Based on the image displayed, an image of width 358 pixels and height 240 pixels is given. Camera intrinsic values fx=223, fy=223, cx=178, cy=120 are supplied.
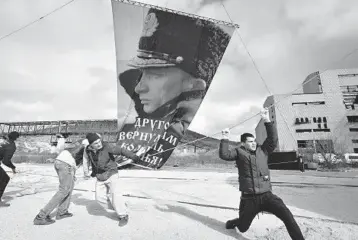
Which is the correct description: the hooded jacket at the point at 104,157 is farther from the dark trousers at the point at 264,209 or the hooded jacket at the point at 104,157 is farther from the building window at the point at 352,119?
the building window at the point at 352,119

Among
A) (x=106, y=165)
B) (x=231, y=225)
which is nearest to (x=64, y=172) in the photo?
(x=106, y=165)

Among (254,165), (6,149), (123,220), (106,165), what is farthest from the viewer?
(6,149)

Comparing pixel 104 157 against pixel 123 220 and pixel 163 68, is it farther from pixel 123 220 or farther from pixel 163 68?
pixel 163 68

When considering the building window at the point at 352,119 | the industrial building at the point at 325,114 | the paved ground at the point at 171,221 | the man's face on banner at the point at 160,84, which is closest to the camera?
the paved ground at the point at 171,221

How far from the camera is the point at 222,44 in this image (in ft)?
42.3

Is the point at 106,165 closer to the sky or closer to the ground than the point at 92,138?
closer to the ground

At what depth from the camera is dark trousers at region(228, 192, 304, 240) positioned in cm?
274

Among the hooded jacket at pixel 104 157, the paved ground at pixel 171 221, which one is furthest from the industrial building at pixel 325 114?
the hooded jacket at pixel 104 157

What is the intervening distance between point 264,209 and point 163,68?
36.2 ft

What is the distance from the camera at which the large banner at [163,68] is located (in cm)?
1282

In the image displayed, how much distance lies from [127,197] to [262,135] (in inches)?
2423

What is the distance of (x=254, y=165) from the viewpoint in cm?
311

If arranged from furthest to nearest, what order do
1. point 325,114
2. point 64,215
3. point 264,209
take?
point 325,114, point 64,215, point 264,209

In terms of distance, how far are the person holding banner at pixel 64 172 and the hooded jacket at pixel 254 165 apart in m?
2.69
